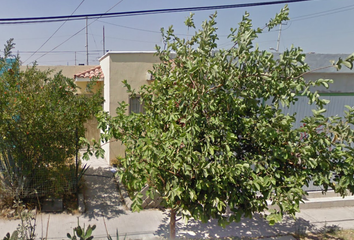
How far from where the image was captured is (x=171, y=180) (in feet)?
11.6

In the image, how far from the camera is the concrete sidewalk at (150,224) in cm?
529

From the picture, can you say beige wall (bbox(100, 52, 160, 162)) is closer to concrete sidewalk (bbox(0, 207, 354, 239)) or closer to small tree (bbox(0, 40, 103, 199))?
small tree (bbox(0, 40, 103, 199))

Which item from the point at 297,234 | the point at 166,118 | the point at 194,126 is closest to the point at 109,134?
the point at 166,118

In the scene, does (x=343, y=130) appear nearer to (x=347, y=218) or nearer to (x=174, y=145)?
(x=174, y=145)

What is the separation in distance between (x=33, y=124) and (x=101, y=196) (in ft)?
7.30

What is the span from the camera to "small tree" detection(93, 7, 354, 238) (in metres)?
3.32

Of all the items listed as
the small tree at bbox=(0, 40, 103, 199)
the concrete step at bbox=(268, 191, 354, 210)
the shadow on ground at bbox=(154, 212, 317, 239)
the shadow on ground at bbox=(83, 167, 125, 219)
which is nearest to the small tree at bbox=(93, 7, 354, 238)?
the shadow on ground at bbox=(154, 212, 317, 239)

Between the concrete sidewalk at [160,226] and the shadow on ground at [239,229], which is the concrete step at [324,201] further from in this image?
the shadow on ground at [239,229]

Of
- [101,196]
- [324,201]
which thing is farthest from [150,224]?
[324,201]

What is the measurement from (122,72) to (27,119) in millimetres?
3572

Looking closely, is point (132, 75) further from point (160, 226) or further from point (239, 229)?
point (239, 229)

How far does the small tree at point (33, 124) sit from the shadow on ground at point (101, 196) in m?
1.08

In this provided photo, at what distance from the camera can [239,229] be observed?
571 cm

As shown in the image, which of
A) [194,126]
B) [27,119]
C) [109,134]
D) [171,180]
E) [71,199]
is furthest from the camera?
[71,199]
